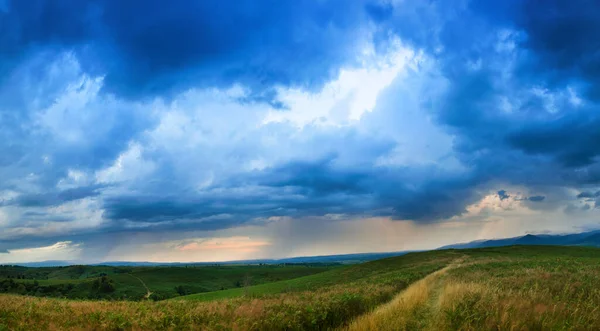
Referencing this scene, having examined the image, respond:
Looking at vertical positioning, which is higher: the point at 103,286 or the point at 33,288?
the point at 33,288

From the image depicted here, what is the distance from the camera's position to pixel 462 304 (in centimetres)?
1191

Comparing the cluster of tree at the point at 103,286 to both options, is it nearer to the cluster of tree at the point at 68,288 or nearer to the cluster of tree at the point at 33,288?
the cluster of tree at the point at 68,288

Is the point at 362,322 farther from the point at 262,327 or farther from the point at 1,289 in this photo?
the point at 1,289

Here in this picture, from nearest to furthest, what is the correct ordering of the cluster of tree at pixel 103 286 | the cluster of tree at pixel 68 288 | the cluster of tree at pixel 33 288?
the cluster of tree at pixel 33 288, the cluster of tree at pixel 68 288, the cluster of tree at pixel 103 286

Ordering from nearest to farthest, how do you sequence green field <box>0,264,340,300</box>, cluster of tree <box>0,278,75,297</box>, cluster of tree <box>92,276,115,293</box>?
cluster of tree <box>0,278,75,297</box> → green field <box>0,264,340,300</box> → cluster of tree <box>92,276,115,293</box>

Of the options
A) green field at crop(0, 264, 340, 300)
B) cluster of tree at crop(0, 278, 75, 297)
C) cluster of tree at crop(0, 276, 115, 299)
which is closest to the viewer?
cluster of tree at crop(0, 278, 75, 297)

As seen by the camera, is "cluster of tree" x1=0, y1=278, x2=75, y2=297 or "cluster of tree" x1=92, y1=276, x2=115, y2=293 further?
"cluster of tree" x1=92, y1=276, x2=115, y2=293

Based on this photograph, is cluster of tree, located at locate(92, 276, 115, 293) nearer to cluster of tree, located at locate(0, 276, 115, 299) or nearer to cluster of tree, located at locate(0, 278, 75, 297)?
cluster of tree, located at locate(0, 276, 115, 299)

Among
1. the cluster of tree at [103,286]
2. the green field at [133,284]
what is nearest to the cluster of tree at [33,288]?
the green field at [133,284]

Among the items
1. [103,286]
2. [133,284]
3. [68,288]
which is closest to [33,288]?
[68,288]

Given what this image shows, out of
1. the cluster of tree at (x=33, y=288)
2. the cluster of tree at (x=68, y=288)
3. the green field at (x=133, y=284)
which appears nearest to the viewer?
the cluster of tree at (x=33, y=288)

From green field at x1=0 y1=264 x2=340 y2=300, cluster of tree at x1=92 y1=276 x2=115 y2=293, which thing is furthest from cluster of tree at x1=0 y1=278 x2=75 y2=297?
cluster of tree at x1=92 y1=276 x2=115 y2=293

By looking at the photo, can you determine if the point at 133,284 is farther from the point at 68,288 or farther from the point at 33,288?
the point at 33,288

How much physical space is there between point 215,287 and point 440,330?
151 m
